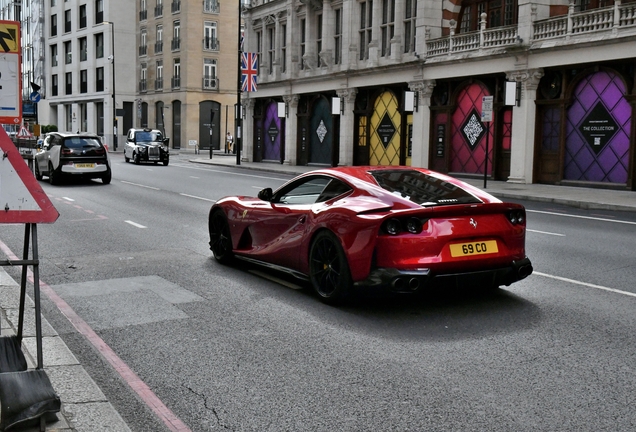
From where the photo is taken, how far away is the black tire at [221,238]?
961 centimetres

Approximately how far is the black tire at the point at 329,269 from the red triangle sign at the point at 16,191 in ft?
10.7

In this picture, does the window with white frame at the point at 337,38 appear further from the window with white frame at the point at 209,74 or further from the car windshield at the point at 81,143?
the window with white frame at the point at 209,74

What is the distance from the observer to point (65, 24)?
289 ft

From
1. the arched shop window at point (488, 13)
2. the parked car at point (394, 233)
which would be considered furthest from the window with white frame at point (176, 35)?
the parked car at point (394, 233)

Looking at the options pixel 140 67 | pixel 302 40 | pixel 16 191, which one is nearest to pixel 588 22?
pixel 302 40

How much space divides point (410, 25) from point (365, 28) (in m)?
3.93

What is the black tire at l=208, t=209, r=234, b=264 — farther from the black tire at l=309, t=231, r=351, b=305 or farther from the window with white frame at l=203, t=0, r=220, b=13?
the window with white frame at l=203, t=0, r=220, b=13

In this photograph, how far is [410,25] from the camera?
34844mm

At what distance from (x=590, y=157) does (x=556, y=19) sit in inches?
192

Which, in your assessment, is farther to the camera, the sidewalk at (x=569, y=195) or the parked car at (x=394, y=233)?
the sidewalk at (x=569, y=195)

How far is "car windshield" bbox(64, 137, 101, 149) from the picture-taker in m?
24.3

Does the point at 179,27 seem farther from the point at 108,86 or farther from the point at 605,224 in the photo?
the point at 605,224

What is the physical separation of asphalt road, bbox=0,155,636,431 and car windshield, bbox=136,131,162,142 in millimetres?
33049

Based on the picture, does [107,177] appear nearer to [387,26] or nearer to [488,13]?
[488,13]
